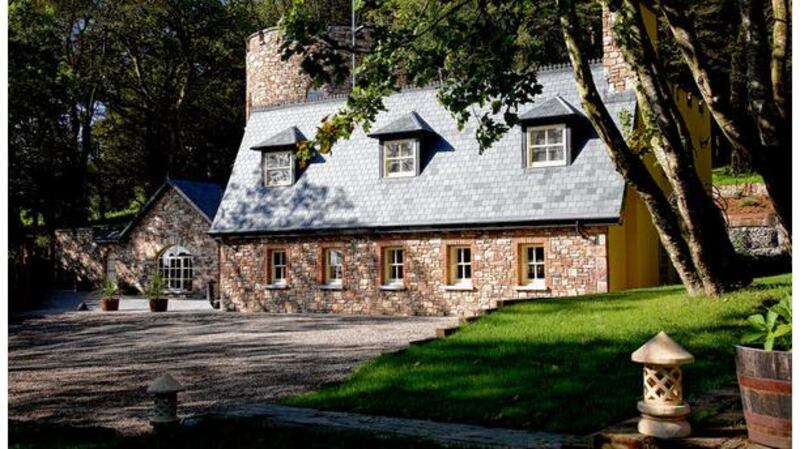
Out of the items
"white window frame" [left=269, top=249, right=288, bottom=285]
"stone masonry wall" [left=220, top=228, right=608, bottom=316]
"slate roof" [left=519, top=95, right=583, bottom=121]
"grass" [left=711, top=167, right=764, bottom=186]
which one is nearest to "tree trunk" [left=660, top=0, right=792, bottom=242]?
"stone masonry wall" [left=220, top=228, right=608, bottom=316]

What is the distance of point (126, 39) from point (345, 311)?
24.0 meters

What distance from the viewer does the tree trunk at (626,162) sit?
38.4ft

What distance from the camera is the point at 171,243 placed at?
28641mm

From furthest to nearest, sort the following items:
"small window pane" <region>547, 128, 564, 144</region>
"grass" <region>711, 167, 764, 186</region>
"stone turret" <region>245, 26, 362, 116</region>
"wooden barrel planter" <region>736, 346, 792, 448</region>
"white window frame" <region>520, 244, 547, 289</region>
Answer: "stone turret" <region>245, 26, 362, 116</region>, "grass" <region>711, 167, 764, 186</region>, "small window pane" <region>547, 128, 564, 144</region>, "white window frame" <region>520, 244, 547, 289</region>, "wooden barrel planter" <region>736, 346, 792, 448</region>

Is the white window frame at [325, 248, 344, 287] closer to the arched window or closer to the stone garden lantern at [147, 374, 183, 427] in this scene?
the arched window

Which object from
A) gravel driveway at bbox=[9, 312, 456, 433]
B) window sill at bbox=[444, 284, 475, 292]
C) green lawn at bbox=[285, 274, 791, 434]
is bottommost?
gravel driveway at bbox=[9, 312, 456, 433]

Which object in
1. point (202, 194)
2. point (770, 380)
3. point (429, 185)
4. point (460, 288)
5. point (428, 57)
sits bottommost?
point (460, 288)

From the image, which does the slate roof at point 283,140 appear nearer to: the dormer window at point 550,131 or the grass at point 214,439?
the dormer window at point 550,131

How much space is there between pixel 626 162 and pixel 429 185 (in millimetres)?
8634

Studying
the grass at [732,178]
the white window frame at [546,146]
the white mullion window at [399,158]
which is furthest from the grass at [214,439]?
the grass at [732,178]

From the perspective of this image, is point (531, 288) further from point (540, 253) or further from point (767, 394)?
Result: point (767, 394)

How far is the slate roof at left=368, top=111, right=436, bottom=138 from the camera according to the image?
20.3 meters

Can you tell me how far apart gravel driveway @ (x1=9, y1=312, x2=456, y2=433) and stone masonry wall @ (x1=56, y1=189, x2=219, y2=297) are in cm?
791

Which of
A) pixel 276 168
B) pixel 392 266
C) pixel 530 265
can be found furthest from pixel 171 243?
pixel 530 265
